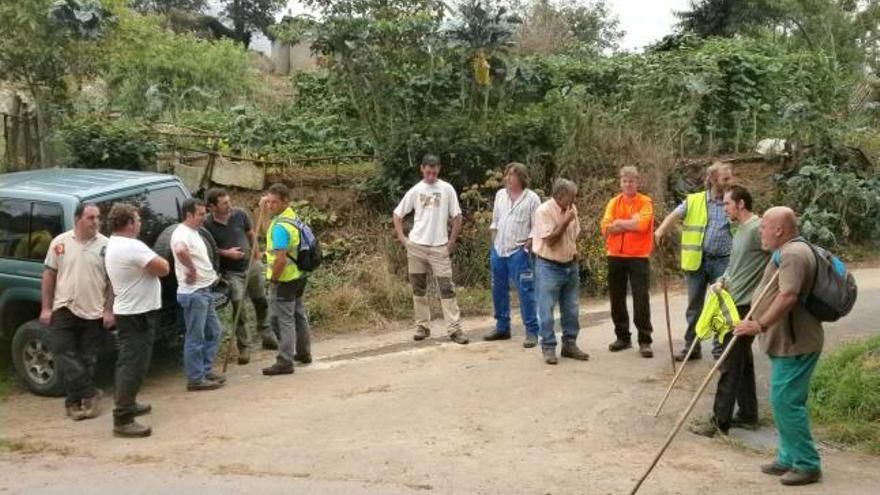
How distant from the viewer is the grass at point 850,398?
6551mm

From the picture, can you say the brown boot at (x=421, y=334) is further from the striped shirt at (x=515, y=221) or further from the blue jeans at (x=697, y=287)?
the blue jeans at (x=697, y=287)

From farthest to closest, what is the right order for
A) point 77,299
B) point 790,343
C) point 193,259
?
point 193,259
point 77,299
point 790,343

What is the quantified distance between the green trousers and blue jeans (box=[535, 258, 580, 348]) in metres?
2.83

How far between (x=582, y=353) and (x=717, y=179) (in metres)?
2.05

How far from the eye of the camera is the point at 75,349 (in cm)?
736

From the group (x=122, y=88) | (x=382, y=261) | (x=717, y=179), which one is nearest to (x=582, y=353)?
(x=717, y=179)

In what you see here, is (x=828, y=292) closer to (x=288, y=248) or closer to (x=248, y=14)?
(x=288, y=248)

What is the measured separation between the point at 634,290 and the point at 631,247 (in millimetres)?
413

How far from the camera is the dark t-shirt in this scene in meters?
8.68

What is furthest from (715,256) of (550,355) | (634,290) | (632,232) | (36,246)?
(36,246)

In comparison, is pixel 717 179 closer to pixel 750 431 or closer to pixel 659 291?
pixel 750 431

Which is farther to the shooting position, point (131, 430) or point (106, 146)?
point (106, 146)

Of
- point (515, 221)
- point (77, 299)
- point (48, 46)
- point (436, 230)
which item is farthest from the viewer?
point (48, 46)

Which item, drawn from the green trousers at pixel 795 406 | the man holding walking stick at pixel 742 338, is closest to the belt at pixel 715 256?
the man holding walking stick at pixel 742 338
